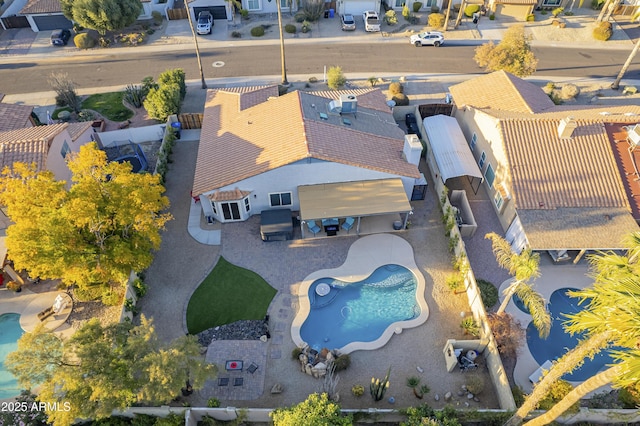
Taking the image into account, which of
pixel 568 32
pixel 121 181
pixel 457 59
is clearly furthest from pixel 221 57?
pixel 568 32

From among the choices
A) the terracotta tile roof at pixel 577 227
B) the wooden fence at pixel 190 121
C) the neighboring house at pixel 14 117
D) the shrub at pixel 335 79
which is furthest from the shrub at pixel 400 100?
the neighboring house at pixel 14 117

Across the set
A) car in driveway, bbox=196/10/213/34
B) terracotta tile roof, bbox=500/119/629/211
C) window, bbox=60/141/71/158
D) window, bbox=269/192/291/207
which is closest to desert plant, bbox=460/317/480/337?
terracotta tile roof, bbox=500/119/629/211

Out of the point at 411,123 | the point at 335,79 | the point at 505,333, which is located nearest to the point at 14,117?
the point at 335,79

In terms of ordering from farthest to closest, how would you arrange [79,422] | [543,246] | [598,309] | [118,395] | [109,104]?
[109,104], [543,246], [79,422], [118,395], [598,309]

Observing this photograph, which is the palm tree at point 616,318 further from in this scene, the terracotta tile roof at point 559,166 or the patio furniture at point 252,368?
the patio furniture at point 252,368

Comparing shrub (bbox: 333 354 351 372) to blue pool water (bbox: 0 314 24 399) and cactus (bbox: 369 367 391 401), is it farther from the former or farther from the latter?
blue pool water (bbox: 0 314 24 399)

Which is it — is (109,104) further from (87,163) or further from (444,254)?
(444,254)

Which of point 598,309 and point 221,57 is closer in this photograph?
point 598,309

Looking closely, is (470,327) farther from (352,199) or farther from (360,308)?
(352,199)
